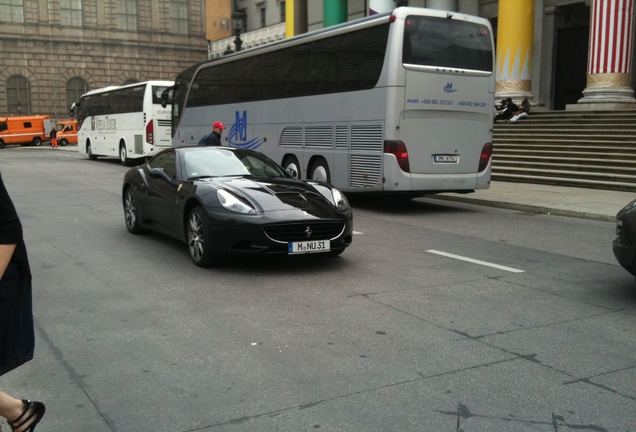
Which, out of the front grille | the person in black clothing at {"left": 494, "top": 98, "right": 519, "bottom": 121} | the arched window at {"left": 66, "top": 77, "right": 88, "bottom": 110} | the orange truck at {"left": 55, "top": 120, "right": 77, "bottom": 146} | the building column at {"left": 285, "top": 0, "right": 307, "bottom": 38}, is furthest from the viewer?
the arched window at {"left": 66, "top": 77, "right": 88, "bottom": 110}

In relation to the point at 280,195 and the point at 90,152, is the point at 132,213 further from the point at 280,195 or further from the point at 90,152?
the point at 90,152

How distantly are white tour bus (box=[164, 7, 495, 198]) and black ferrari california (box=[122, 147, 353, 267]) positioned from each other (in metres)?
4.60

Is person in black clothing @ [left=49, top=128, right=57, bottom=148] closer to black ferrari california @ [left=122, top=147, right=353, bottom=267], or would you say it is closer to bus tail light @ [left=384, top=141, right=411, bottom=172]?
bus tail light @ [left=384, top=141, right=411, bottom=172]

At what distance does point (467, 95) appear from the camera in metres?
14.0

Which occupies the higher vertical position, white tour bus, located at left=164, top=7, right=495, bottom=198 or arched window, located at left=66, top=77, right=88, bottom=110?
arched window, located at left=66, top=77, right=88, bottom=110

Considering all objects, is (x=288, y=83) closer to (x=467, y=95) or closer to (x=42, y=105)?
(x=467, y=95)

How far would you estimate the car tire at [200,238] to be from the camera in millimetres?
7812

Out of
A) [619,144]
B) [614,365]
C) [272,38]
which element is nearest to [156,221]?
[614,365]

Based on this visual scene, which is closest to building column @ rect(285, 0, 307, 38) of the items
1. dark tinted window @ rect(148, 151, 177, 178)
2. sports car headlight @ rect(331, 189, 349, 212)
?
dark tinted window @ rect(148, 151, 177, 178)

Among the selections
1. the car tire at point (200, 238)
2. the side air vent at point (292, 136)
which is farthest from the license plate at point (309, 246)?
the side air vent at point (292, 136)

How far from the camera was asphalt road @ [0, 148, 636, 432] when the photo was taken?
13.1ft

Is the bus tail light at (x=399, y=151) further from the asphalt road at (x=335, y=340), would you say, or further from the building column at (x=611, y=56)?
the building column at (x=611, y=56)

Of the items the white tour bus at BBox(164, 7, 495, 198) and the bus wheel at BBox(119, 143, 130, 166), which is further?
the bus wheel at BBox(119, 143, 130, 166)

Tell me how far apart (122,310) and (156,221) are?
337cm
